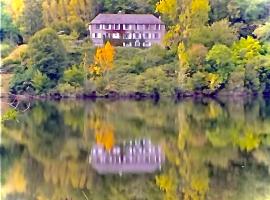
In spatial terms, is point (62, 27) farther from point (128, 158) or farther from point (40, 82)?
point (128, 158)

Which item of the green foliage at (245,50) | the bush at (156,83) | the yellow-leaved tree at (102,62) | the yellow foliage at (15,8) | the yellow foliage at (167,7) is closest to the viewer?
the bush at (156,83)

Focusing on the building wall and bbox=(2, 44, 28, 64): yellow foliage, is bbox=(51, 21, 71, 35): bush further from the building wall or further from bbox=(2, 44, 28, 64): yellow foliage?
bbox=(2, 44, 28, 64): yellow foliage

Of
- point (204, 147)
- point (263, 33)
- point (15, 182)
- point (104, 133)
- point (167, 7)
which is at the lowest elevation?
point (263, 33)

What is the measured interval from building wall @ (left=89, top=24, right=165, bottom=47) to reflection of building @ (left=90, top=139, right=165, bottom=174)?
97.9ft

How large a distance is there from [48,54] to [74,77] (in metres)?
2.51

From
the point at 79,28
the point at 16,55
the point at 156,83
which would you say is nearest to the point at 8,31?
the point at 79,28

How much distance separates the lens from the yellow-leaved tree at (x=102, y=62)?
1774 inches

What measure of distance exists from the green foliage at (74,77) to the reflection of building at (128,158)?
2225cm

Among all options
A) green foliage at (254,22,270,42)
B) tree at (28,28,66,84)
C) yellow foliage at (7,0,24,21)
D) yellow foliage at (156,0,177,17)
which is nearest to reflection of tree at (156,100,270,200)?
tree at (28,28,66,84)

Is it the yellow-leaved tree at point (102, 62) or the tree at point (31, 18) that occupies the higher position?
the tree at point (31, 18)

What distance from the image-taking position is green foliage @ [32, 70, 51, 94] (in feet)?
141

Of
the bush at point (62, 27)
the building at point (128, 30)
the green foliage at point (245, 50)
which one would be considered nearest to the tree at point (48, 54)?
the bush at point (62, 27)

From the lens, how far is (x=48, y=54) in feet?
145

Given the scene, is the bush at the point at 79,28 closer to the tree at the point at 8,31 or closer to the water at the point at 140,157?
the tree at the point at 8,31
